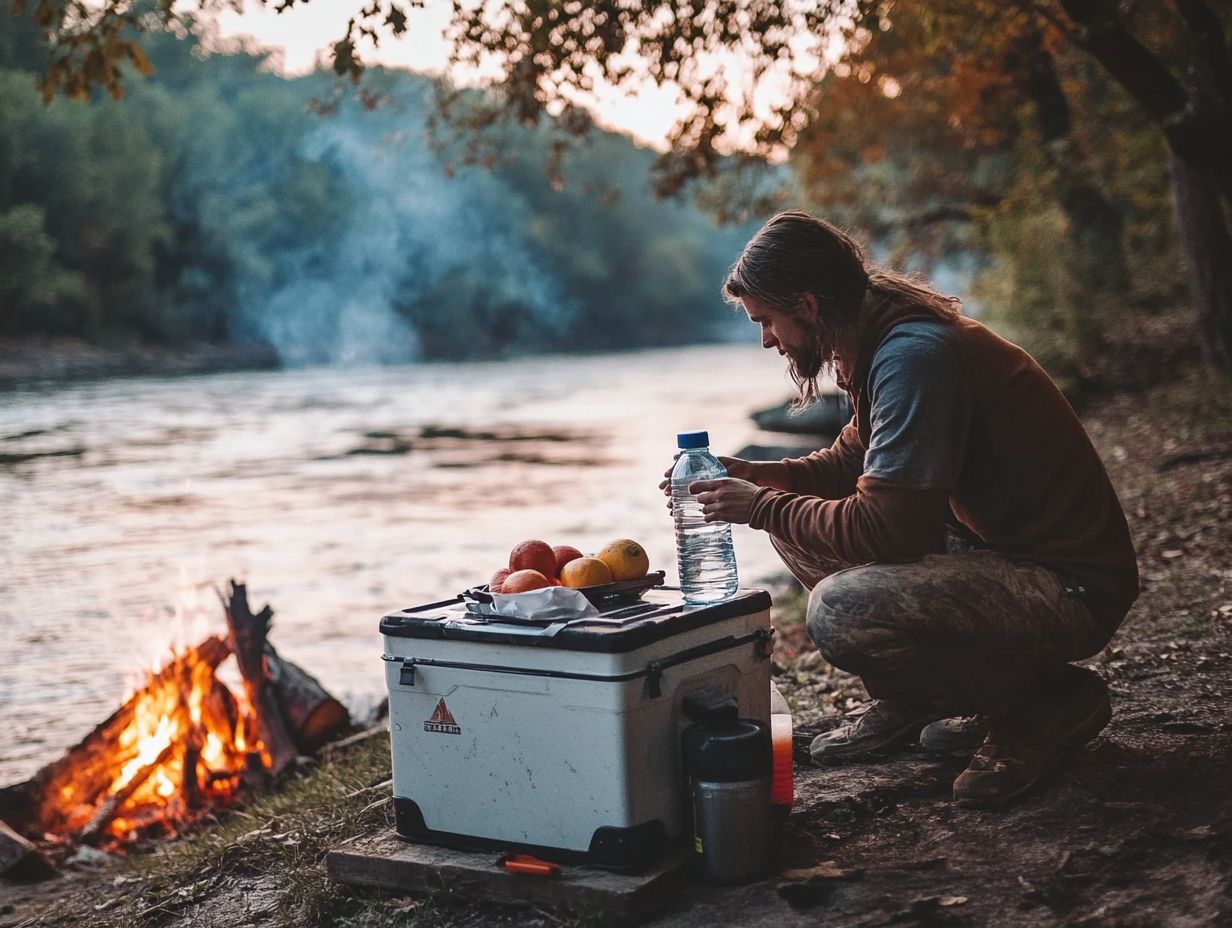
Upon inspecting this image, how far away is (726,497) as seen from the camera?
3.71 m

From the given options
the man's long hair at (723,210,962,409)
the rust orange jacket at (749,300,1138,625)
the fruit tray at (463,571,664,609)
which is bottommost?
the fruit tray at (463,571,664,609)

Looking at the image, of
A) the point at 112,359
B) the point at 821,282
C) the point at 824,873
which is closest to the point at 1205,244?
the point at 821,282

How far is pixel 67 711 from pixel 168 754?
1.55 metres

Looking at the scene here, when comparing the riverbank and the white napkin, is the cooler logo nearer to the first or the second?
the white napkin

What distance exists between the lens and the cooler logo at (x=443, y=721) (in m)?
3.58

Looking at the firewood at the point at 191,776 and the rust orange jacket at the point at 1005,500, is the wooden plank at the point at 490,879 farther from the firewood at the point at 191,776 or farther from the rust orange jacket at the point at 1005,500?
the firewood at the point at 191,776

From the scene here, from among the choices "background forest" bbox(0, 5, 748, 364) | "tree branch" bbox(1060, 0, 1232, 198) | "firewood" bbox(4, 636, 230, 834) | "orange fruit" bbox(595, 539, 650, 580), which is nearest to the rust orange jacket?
"orange fruit" bbox(595, 539, 650, 580)

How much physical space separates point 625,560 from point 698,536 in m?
0.47

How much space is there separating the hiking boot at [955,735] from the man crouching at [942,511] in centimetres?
27

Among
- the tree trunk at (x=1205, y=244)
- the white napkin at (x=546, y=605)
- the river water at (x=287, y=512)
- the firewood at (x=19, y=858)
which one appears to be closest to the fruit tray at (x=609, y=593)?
the white napkin at (x=546, y=605)

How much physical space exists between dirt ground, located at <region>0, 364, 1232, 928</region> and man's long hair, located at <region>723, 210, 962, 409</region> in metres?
1.33

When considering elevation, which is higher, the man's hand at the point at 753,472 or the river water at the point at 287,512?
the man's hand at the point at 753,472

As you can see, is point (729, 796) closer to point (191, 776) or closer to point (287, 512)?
point (191, 776)

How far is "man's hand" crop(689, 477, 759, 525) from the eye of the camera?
3.70 m
